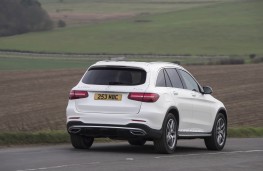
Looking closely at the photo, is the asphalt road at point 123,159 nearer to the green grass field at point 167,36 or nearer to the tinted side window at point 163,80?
the tinted side window at point 163,80

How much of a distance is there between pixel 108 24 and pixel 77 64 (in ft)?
119

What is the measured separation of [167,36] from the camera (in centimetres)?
9300

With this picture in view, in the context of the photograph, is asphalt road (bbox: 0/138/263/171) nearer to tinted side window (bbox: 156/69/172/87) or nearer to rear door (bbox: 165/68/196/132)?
rear door (bbox: 165/68/196/132)

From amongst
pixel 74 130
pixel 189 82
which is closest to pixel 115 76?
pixel 74 130

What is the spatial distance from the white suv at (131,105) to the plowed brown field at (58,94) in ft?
16.6

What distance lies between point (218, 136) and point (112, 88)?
11.3 feet

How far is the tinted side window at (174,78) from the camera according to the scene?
17.4 metres

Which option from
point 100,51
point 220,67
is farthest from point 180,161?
point 100,51

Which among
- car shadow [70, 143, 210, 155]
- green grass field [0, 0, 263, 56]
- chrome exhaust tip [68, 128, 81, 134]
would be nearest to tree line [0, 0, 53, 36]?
green grass field [0, 0, 263, 56]

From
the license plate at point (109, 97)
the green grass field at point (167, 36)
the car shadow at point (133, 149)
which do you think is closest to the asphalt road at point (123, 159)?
the car shadow at point (133, 149)

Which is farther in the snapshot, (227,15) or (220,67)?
(227,15)

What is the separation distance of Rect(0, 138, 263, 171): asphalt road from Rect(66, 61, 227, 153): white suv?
1.15 ft

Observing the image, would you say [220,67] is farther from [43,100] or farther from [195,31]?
[195,31]

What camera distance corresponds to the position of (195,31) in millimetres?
95000
